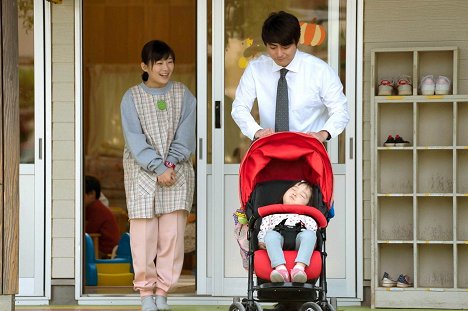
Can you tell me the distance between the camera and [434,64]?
7.40 metres

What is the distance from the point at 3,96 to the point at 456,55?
2.86 metres


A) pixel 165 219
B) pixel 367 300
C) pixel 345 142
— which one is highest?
pixel 345 142

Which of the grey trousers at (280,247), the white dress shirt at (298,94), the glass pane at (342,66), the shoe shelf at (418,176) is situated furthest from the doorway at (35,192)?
the grey trousers at (280,247)

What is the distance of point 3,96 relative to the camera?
6.47 metres

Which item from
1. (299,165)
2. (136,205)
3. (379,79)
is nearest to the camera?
(299,165)

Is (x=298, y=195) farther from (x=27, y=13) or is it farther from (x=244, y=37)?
(x=27, y=13)

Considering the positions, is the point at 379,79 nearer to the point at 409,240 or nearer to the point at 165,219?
the point at 409,240

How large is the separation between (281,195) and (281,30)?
2.90 feet

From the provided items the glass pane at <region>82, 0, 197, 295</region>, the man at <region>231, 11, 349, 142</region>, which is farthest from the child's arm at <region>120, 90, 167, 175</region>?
the glass pane at <region>82, 0, 197, 295</region>

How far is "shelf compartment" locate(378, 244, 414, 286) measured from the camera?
7.38m

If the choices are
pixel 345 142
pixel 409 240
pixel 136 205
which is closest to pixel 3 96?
pixel 136 205

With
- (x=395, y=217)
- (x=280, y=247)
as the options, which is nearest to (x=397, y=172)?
(x=395, y=217)

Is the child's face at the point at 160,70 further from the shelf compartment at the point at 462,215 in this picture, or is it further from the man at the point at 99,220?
the man at the point at 99,220

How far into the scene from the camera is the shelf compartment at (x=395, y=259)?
738 centimetres
